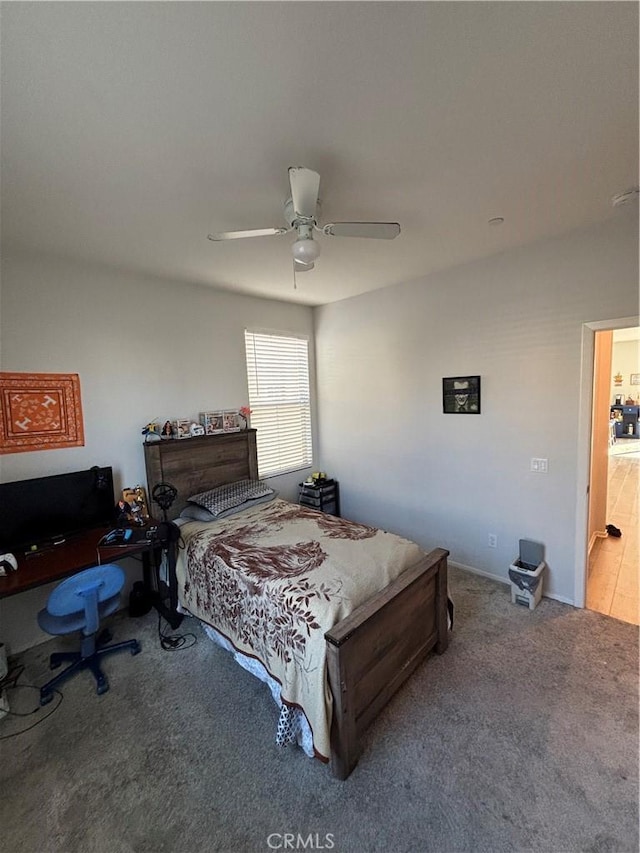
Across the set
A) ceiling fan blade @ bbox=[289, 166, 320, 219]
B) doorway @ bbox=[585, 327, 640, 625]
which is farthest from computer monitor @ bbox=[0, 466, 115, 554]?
doorway @ bbox=[585, 327, 640, 625]

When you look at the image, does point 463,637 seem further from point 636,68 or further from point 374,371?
point 636,68

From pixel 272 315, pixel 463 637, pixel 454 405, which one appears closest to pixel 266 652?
A: pixel 463 637

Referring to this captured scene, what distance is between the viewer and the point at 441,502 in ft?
11.7

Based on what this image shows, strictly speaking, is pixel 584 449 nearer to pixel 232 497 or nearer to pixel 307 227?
pixel 307 227

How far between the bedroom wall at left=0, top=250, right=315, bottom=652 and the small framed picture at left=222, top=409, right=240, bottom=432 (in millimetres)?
115

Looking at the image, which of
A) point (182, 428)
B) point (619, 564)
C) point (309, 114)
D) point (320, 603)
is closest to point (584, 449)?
point (619, 564)

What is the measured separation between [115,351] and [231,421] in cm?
123

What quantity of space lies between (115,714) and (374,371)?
349cm

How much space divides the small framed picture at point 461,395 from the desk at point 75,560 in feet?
8.87

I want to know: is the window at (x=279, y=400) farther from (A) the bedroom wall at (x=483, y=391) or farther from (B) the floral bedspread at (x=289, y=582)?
(B) the floral bedspread at (x=289, y=582)

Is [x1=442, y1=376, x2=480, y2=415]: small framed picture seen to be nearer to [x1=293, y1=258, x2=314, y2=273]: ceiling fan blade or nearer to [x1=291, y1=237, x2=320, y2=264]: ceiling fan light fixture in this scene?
[x1=293, y1=258, x2=314, y2=273]: ceiling fan blade

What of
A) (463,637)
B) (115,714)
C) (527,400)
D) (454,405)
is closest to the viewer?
(115,714)

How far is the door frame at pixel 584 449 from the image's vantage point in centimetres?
260

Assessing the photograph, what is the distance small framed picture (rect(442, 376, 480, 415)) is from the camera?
3.20 metres
